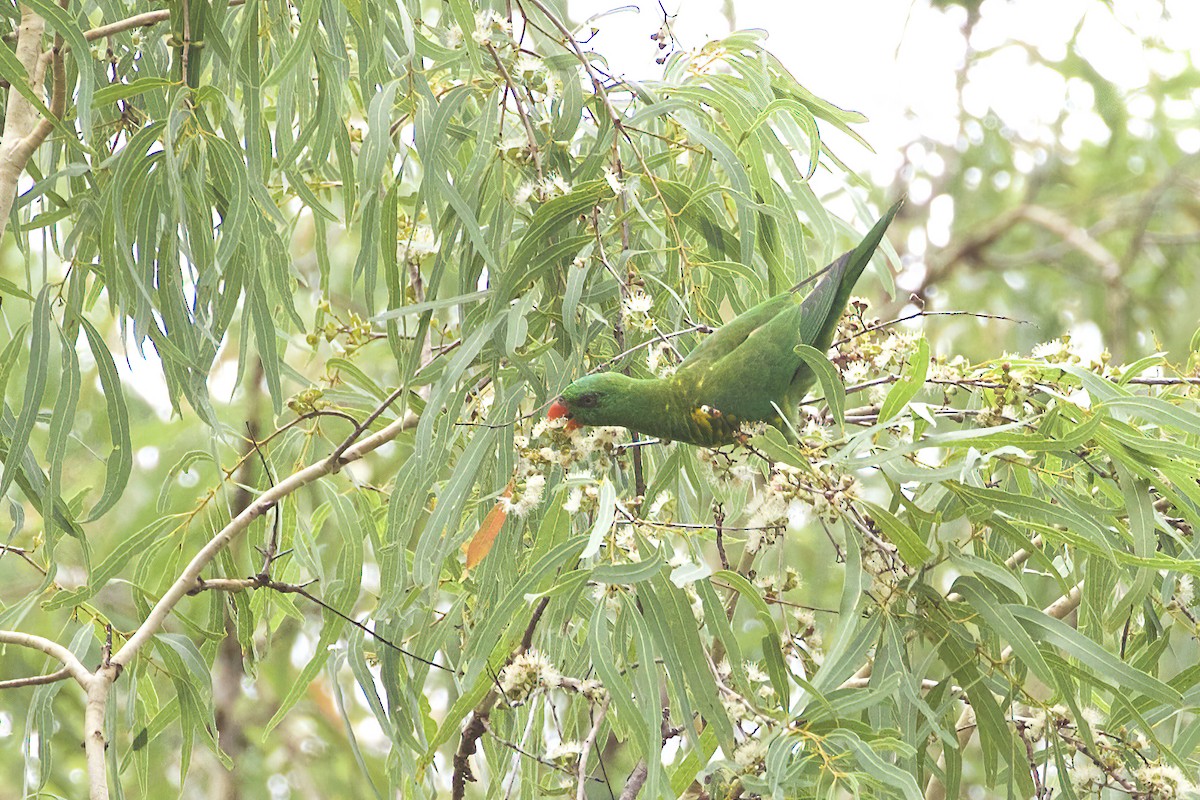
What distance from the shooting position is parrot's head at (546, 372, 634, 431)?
179 cm

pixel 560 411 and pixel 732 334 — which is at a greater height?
pixel 732 334

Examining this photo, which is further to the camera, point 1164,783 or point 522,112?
point 522,112

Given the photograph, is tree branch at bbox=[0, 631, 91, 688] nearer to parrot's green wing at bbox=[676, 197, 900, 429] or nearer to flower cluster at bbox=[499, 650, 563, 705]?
flower cluster at bbox=[499, 650, 563, 705]

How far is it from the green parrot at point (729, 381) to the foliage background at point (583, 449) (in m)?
0.06

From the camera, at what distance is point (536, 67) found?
1.87 m

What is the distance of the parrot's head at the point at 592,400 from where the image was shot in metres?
1.79

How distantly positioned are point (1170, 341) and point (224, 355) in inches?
159

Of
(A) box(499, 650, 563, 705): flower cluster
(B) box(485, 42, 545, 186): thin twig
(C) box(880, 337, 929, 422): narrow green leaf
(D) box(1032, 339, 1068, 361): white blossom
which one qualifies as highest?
(B) box(485, 42, 545, 186): thin twig

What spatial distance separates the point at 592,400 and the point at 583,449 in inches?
4.0

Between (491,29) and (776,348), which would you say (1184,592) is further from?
(491,29)

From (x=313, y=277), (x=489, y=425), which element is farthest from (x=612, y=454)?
(x=313, y=277)

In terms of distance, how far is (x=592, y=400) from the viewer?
1.82m

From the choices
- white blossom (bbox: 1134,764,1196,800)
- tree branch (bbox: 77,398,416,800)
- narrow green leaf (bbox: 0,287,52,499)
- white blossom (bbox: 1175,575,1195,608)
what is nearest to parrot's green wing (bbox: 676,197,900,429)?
tree branch (bbox: 77,398,416,800)

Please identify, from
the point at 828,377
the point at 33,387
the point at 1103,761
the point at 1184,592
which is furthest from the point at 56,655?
the point at 1184,592
